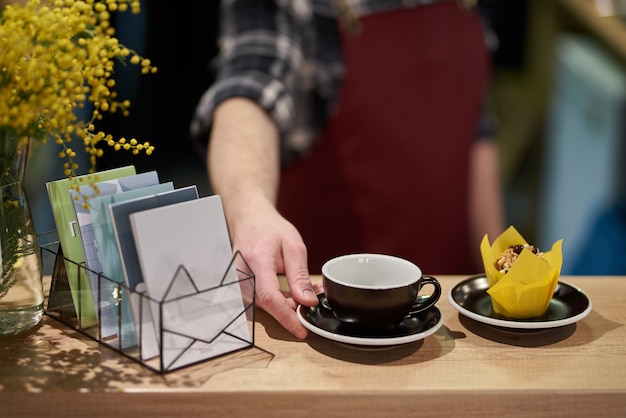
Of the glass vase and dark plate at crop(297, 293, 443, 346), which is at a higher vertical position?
the glass vase

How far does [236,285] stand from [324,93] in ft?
3.40

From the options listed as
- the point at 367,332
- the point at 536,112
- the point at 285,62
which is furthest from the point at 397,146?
the point at 536,112

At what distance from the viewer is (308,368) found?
0.96m

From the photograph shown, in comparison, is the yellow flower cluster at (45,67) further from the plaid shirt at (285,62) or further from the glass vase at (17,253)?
the plaid shirt at (285,62)

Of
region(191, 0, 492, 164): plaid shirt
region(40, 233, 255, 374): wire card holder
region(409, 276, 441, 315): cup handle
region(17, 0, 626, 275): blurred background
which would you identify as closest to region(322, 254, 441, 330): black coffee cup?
region(409, 276, 441, 315): cup handle

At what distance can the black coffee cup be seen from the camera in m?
0.97

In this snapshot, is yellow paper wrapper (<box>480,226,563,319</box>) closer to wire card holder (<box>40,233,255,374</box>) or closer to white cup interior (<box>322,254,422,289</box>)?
white cup interior (<box>322,254,422,289</box>)

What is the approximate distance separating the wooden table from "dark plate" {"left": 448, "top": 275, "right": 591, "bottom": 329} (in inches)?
1.1

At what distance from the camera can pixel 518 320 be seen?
1060mm

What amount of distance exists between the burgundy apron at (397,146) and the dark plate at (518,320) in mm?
850

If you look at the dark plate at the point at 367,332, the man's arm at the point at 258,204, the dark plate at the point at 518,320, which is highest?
the man's arm at the point at 258,204

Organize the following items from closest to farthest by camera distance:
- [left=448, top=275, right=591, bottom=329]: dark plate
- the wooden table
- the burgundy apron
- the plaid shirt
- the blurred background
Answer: the wooden table < [left=448, top=275, right=591, bottom=329]: dark plate < the plaid shirt < the burgundy apron < the blurred background

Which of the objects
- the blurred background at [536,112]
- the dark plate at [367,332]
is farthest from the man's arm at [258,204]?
the blurred background at [536,112]

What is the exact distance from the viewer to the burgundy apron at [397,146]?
2.00m
